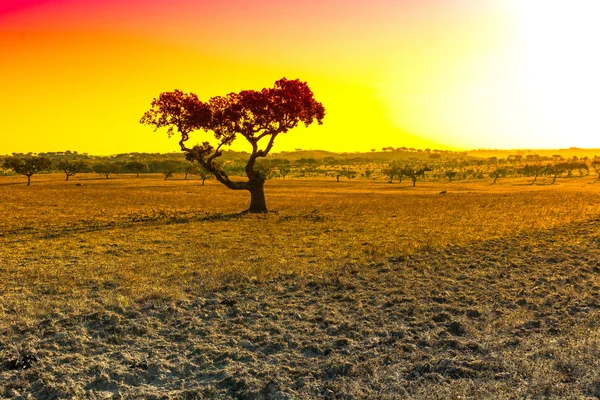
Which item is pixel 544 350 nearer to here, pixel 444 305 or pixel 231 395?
pixel 444 305

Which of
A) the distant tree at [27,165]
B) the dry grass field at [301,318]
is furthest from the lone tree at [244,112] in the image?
the distant tree at [27,165]

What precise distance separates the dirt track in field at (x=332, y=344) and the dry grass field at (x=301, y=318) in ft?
0.10

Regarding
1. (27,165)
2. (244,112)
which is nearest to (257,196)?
(244,112)

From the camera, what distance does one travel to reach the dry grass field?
626cm

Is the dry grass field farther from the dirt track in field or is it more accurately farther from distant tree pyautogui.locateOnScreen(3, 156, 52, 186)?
distant tree pyautogui.locateOnScreen(3, 156, 52, 186)

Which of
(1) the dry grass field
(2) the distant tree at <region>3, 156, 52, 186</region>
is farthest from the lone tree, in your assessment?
(2) the distant tree at <region>3, 156, 52, 186</region>

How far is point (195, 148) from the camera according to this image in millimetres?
29703

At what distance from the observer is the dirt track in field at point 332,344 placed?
6121 mm

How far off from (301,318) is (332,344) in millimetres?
1456

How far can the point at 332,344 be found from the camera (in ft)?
24.8

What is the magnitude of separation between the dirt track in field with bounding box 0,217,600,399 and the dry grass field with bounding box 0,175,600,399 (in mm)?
31

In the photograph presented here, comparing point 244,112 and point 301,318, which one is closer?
point 301,318

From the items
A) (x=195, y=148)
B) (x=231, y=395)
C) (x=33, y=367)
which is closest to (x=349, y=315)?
(x=231, y=395)

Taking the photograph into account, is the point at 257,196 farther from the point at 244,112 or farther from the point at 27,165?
the point at 27,165
